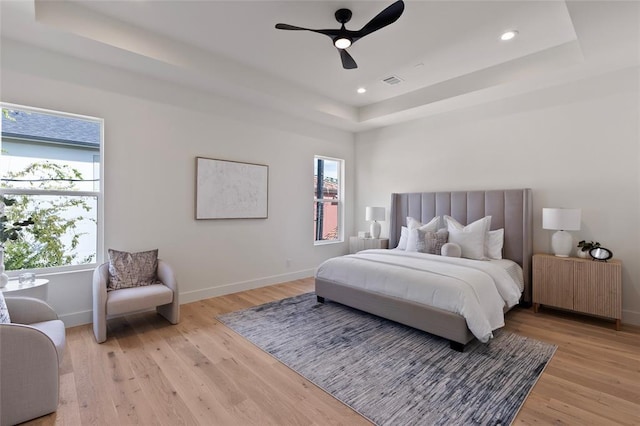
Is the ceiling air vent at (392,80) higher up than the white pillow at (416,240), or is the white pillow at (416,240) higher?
the ceiling air vent at (392,80)

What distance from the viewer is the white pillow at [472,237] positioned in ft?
13.0

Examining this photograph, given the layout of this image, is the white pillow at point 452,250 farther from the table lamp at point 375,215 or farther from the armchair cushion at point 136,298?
the armchair cushion at point 136,298

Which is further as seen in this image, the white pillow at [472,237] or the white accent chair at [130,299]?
the white pillow at [472,237]

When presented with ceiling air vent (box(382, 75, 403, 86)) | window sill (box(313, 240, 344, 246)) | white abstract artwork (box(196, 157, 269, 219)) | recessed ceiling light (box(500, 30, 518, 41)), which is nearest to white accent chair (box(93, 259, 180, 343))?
white abstract artwork (box(196, 157, 269, 219))

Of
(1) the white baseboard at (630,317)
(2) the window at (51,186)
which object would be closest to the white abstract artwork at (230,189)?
(2) the window at (51,186)

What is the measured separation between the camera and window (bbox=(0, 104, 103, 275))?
294cm

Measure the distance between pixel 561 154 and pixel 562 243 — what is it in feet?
3.85

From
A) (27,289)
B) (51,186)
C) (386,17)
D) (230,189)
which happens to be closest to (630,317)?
(386,17)

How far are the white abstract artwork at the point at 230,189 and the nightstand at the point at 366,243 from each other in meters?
1.90

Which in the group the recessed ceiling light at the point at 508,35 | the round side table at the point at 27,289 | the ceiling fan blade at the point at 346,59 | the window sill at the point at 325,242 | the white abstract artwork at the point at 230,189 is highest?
the recessed ceiling light at the point at 508,35

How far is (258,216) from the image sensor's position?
4715 mm

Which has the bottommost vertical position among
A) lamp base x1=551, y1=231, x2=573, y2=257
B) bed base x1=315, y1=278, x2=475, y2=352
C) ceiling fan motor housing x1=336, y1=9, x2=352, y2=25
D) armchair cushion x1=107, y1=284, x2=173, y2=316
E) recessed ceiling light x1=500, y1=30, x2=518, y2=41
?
bed base x1=315, y1=278, x2=475, y2=352

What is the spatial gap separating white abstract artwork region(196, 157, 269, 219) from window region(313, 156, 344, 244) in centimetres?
123

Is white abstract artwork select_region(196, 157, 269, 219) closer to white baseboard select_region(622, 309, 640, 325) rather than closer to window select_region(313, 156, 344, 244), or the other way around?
window select_region(313, 156, 344, 244)
